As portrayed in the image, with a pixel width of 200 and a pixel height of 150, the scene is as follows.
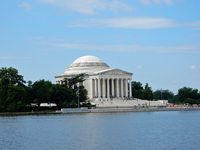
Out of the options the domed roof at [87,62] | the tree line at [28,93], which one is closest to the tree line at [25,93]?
the tree line at [28,93]

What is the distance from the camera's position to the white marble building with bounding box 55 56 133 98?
156m

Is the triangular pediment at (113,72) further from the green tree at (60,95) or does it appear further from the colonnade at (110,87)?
the green tree at (60,95)

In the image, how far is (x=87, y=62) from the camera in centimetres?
16788

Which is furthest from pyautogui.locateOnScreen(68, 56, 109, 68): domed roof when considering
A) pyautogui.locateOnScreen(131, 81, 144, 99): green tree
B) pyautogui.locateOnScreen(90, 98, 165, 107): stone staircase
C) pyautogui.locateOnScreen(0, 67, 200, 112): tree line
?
pyautogui.locateOnScreen(0, 67, 200, 112): tree line

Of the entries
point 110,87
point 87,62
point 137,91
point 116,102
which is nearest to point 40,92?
point 116,102

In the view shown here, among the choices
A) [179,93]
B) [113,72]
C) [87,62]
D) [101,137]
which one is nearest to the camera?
[101,137]

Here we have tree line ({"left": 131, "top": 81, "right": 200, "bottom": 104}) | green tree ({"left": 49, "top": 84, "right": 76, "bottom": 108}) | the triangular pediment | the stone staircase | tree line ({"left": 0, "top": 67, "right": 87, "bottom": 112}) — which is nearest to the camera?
tree line ({"left": 0, "top": 67, "right": 87, "bottom": 112})

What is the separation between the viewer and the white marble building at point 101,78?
156 meters

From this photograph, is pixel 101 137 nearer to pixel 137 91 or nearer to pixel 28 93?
pixel 28 93

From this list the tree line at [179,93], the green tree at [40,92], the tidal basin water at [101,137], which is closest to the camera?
the tidal basin water at [101,137]

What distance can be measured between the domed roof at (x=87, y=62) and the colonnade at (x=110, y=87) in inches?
354

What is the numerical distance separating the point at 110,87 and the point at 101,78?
9.62 metres

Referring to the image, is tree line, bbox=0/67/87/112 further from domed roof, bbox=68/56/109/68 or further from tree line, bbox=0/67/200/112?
domed roof, bbox=68/56/109/68

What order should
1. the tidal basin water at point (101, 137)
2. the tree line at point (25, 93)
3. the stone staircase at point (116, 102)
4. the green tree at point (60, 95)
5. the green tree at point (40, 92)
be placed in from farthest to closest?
the stone staircase at point (116, 102) < the green tree at point (60, 95) < the green tree at point (40, 92) < the tree line at point (25, 93) < the tidal basin water at point (101, 137)
